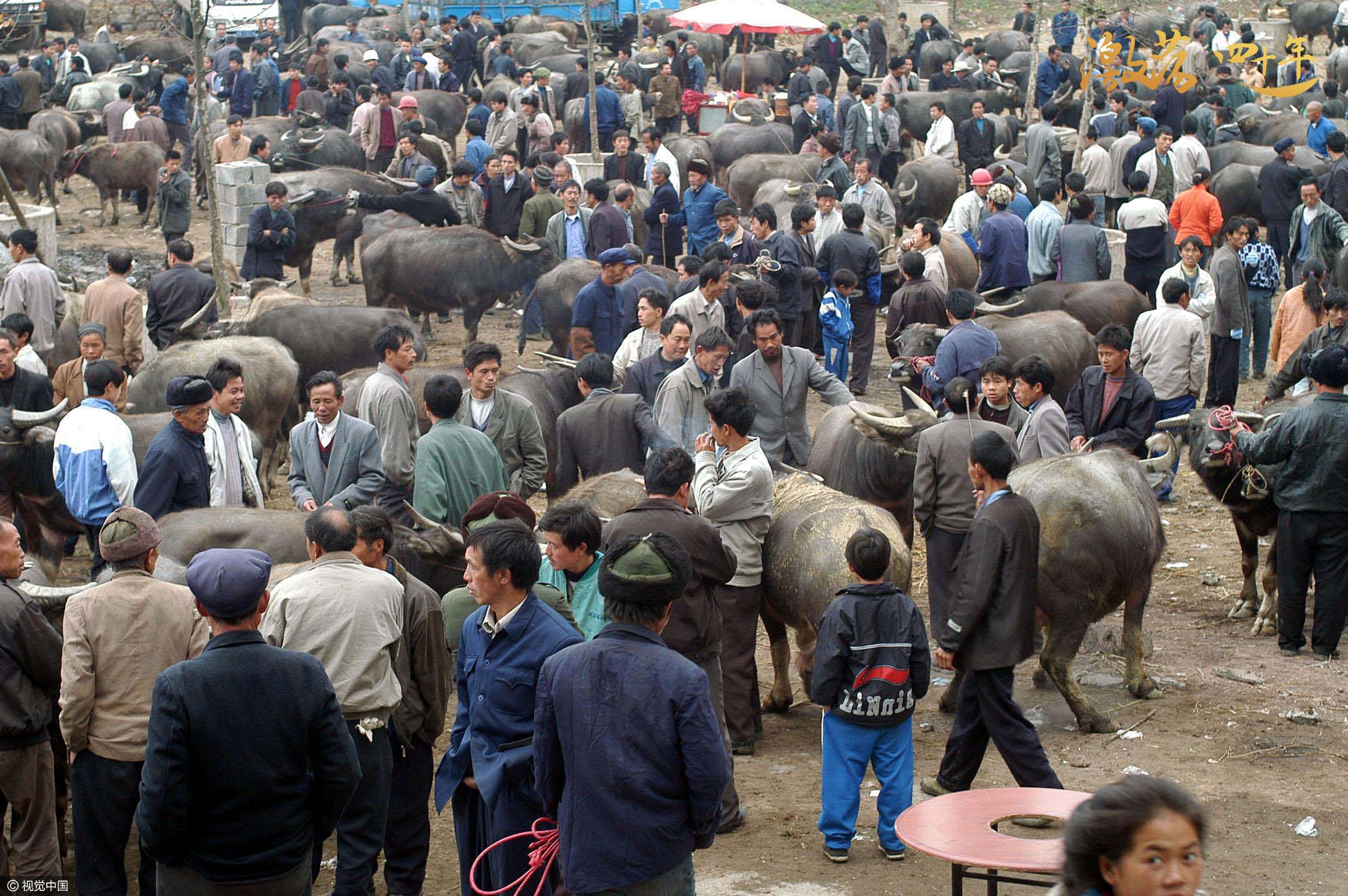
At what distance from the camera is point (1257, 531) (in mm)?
8406

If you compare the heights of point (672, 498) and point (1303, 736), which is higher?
point (672, 498)

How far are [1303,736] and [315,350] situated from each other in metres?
8.36

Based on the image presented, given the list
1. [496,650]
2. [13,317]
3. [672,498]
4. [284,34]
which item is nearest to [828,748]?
[672,498]

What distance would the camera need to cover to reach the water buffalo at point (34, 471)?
27.9 feet

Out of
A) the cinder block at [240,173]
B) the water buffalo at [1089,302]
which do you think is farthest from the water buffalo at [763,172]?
the water buffalo at [1089,302]

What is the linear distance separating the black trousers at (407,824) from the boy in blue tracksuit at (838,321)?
22.8ft

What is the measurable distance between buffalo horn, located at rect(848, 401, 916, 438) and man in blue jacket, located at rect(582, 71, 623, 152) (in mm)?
14276

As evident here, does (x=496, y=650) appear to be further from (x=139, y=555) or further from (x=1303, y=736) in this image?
(x=1303, y=736)

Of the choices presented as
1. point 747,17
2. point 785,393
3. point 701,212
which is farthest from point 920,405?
point 747,17

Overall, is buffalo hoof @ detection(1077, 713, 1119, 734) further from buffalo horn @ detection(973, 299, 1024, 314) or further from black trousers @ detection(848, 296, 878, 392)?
black trousers @ detection(848, 296, 878, 392)

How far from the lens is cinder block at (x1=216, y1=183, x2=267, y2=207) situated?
15523 millimetres

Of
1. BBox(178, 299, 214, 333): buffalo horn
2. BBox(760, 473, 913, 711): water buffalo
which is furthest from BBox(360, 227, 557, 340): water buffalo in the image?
BBox(760, 473, 913, 711): water buffalo

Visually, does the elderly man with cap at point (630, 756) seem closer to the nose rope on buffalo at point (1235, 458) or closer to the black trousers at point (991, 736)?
the black trousers at point (991, 736)

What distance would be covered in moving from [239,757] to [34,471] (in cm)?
558
